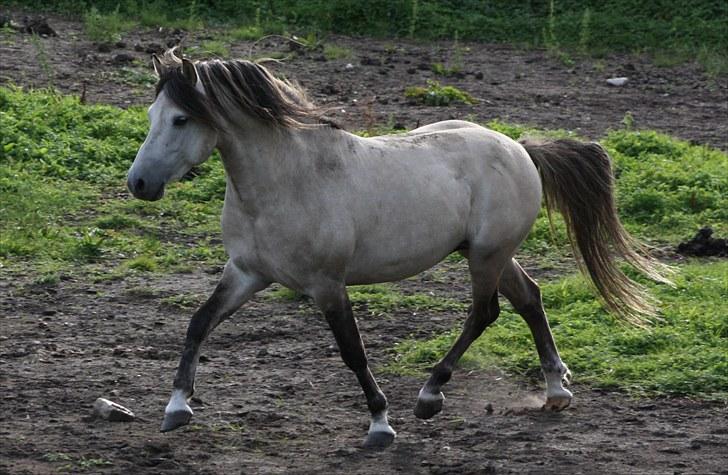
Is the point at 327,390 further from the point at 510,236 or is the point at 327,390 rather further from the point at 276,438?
the point at 510,236

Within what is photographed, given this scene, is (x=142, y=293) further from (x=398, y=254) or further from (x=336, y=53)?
(x=336, y=53)

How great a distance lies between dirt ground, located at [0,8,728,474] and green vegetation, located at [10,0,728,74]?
27.5 ft

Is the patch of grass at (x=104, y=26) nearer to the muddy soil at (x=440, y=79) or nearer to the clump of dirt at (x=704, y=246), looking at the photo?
the muddy soil at (x=440, y=79)

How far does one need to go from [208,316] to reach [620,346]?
8.53 feet

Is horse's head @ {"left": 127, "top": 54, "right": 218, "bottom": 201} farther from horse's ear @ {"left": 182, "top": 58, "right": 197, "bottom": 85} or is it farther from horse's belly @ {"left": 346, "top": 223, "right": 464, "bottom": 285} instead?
horse's belly @ {"left": 346, "top": 223, "right": 464, "bottom": 285}

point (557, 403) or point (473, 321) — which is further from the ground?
point (473, 321)

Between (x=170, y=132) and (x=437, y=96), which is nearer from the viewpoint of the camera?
(x=170, y=132)

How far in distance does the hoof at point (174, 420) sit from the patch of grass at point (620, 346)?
1656mm

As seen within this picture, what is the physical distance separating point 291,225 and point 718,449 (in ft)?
7.00

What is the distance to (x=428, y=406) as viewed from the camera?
21.4 ft

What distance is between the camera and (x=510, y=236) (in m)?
6.66

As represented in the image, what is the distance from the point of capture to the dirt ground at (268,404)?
5926 mm

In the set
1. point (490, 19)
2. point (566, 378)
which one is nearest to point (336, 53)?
point (490, 19)

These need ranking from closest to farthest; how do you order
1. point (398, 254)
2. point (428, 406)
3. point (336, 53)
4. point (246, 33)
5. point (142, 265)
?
point (398, 254), point (428, 406), point (142, 265), point (336, 53), point (246, 33)
